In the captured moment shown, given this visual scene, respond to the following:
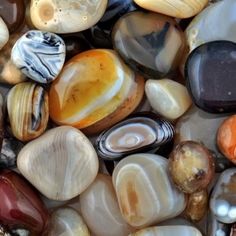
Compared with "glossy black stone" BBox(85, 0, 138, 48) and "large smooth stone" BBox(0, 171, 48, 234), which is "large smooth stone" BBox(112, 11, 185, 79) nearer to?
"glossy black stone" BBox(85, 0, 138, 48)

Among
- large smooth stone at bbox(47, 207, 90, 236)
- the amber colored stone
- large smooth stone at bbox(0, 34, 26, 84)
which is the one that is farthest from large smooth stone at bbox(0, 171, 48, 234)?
the amber colored stone

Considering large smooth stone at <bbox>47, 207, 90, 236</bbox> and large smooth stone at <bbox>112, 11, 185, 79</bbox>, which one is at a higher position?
large smooth stone at <bbox>112, 11, 185, 79</bbox>

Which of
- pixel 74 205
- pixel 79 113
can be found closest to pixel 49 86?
pixel 79 113

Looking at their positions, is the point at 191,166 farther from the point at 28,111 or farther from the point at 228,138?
the point at 28,111

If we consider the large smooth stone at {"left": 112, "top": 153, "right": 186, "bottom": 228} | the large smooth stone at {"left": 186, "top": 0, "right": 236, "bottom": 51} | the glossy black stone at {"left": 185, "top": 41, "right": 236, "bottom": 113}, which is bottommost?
the large smooth stone at {"left": 112, "top": 153, "right": 186, "bottom": 228}

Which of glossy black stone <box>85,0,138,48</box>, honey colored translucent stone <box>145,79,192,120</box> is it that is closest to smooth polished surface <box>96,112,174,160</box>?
honey colored translucent stone <box>145,79,192,120</box>
